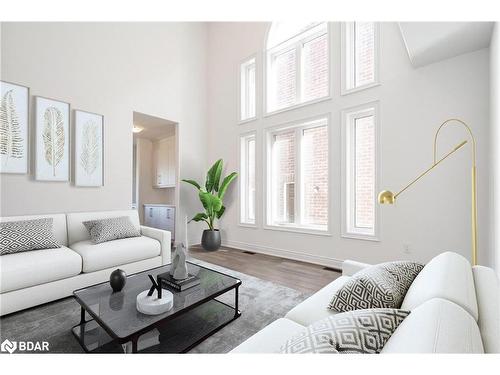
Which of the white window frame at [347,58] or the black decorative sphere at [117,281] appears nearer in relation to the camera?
the black decorative sphere at [117,281]

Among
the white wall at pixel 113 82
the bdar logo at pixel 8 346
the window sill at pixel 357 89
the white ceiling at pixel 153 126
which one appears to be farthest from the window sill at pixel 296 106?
the bdar logo at pixel 8 346

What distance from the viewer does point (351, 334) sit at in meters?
0.68

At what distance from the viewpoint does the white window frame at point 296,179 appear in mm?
3439

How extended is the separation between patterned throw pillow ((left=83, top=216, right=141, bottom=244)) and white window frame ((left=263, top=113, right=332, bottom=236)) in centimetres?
213

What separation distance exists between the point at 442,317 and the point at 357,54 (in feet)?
12.1

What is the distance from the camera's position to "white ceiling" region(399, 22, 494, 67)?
1.99 metres

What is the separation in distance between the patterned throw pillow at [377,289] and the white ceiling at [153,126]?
4092mm

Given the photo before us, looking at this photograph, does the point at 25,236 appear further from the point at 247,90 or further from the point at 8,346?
the point at 247,90

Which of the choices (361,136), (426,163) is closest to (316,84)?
(361,136)

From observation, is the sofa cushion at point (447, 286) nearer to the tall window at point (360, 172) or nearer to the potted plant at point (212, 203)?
the tall window at point (360, 172)

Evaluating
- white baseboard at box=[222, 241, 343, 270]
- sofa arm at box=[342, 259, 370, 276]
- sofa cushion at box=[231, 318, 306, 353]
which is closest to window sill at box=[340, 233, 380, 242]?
white baseboard at box=[222, 241, 343, 270]

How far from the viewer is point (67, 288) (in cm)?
223
